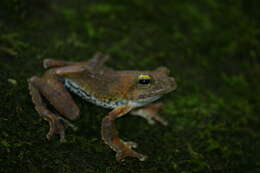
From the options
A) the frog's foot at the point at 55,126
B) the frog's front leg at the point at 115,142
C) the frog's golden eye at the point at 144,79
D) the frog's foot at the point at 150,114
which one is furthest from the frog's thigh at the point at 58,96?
the frog's foot at the point at 150,114

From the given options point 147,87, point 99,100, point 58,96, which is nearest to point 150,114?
point 147,87

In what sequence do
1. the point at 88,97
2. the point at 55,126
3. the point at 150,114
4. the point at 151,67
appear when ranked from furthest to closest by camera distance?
1. the point at 151,67
2. the point at 150,114
3. the point at 88,97
4. the point at 55,126

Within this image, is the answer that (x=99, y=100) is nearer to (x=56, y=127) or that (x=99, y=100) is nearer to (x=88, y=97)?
(x=88, y=97)

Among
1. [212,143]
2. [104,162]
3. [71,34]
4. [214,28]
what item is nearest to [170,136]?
[212,143]

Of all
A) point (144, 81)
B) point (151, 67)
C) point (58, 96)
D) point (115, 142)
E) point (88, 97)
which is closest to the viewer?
point (115, 142)

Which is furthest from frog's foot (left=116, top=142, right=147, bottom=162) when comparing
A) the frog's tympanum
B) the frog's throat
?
the frog's throat

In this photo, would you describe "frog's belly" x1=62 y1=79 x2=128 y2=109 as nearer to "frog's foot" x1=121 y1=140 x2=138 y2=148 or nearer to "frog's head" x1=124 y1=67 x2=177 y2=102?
"frog's head" x1=124 y1=67 x2=177 y2=102

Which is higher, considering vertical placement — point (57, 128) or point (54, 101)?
point (54, 101)

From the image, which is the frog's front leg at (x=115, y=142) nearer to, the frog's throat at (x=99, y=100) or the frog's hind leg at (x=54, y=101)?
the frog's throat at (x=99, y=100)

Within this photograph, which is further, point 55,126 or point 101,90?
point 101,90
